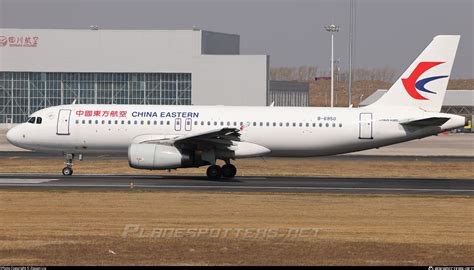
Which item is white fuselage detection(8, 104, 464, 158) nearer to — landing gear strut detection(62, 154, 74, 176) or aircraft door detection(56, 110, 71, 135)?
aircraft door detection(56, 110, 71, 135)

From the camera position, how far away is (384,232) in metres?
25.3

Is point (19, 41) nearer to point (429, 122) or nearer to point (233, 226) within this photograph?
point (429, 122)

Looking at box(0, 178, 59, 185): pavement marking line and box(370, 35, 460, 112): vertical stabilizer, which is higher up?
box(370, 35, 460, 112): vertical stabilizer

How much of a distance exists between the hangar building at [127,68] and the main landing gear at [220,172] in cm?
5679

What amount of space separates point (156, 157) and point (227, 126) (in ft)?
15.4

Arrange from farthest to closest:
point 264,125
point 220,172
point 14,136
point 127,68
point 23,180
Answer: point 127,68 < point 14,136 < point 264,125 < point 220,172 < point 23,180

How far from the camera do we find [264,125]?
43.6m

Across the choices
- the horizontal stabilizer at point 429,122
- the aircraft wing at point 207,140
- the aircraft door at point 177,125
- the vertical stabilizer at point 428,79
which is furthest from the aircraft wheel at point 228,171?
the horizontal stabilizer at point 429,122

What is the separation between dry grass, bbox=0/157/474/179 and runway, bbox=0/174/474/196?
3.64m

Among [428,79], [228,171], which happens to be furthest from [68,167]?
[428,79]

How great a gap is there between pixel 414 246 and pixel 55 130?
81.4 feet

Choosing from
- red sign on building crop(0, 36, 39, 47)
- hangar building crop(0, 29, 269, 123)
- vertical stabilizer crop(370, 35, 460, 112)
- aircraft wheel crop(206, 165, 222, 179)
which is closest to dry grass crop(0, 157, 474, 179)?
aircraft wheel crop(206, 165, 222, 179)

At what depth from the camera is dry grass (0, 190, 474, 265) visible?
2117 cm

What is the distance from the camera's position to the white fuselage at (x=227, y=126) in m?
43.4
